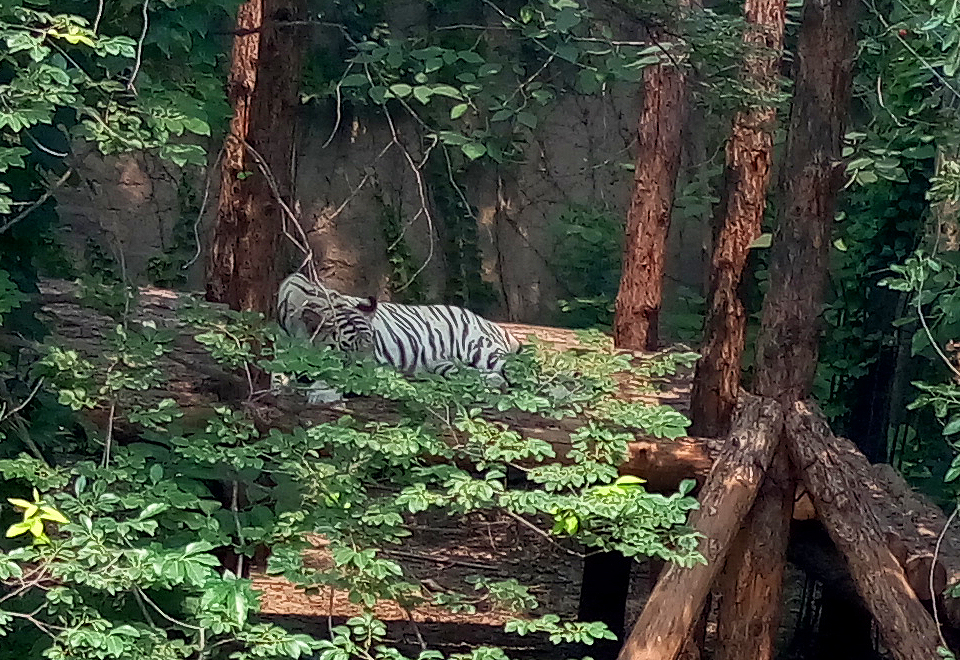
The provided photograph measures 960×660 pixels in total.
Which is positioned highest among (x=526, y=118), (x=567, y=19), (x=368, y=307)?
(x=567, y=19)

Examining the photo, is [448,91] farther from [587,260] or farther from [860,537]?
[587,260]

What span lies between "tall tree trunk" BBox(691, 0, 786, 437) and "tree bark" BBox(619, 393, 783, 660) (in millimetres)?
407

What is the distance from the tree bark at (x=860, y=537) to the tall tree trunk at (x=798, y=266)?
9 cm

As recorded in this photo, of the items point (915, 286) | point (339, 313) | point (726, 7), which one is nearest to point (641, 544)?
point (915, 286)

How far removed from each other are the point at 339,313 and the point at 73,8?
273 centimetres

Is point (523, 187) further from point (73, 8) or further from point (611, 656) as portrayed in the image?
point (73, 8)

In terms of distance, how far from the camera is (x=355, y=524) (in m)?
2.79

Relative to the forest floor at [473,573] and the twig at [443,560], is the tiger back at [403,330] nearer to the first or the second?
the forest floor at [473,573]

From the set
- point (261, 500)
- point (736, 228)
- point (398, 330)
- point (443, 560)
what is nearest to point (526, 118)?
point (736, 228)

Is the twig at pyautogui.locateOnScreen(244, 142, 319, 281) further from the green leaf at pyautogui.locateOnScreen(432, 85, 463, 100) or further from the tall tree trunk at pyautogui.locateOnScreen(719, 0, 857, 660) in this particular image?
the tall tree trunk at pyautogui.locateOnScreen(719, 0, 857, 660)

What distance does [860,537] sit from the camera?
3486 mm

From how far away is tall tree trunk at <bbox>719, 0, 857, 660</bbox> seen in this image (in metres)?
3.64

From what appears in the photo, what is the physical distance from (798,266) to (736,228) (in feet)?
2.75

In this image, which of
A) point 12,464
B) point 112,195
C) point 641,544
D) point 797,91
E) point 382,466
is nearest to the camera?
point 12,464
